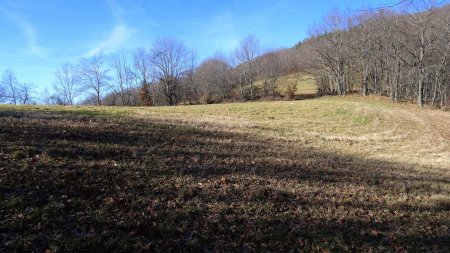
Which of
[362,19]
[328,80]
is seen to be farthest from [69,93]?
[362,19]

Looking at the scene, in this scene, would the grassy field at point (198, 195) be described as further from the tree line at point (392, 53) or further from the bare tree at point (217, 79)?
the bare tree at point (217, 79)

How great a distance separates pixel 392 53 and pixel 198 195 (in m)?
49.9

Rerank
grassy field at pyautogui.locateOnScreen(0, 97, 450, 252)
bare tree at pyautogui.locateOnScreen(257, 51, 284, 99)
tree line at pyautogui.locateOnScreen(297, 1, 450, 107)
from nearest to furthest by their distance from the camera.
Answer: grassy field at pyautogui.locateOnScreen(0, 97, 450, 252), tree line at pyautogui.locateOnScreen(297, 1, 450, 107), bare tree at pyautogui.locateOnScreen(257, 51, 284, 99)

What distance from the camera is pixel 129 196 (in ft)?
22.6

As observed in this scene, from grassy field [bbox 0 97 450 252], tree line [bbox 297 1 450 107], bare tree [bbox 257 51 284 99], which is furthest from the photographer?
bare tree [bbox 257 51 284 99]

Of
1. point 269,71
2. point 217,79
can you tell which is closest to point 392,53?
point 269,71

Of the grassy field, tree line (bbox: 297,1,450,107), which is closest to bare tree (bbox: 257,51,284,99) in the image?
tree line (bbox: 297,1,450,107)

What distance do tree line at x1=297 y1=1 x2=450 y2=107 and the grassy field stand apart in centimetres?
3265

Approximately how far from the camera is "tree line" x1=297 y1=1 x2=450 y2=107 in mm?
39812

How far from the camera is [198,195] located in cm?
737

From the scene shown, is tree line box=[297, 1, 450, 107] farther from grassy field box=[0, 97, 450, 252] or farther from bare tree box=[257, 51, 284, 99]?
grassy field box=[0, 97, 450, 252]

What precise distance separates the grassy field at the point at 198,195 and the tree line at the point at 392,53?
107 ft

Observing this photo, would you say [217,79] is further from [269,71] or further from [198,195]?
[198,195]

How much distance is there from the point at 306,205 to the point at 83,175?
5.00 m
